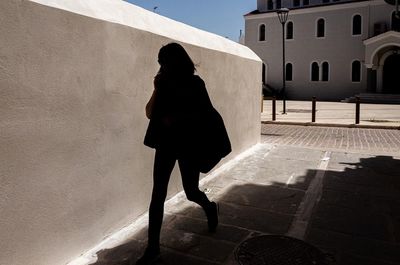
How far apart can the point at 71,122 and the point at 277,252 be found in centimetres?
200

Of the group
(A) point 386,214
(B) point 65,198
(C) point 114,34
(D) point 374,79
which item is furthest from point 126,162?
(D) point 374,79

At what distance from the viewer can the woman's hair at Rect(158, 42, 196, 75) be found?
282 centimetres

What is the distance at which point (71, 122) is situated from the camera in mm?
2855

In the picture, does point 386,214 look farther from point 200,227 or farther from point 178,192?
point 178,192

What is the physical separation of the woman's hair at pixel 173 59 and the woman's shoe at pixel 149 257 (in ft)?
4.50

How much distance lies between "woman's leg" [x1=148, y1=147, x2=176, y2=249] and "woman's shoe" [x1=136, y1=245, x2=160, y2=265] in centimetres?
3

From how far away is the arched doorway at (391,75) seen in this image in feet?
102

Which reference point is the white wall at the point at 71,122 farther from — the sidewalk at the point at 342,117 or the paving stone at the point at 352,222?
the sidewalk at the point at 342,117

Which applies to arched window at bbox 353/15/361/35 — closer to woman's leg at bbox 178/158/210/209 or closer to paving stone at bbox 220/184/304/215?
paving stone at bbox 220/184/304/215

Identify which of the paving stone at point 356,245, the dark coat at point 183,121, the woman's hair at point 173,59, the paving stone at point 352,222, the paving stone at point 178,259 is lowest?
the paving stone at point 356,245

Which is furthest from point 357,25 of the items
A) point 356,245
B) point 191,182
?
point 191,182

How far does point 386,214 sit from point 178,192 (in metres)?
2.41

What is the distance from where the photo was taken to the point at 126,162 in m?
3.63

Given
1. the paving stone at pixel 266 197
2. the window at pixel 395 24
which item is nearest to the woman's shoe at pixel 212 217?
the paving stone at pixel 266 197
